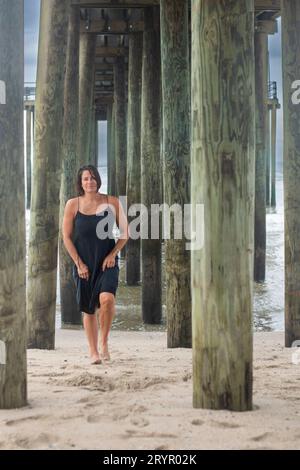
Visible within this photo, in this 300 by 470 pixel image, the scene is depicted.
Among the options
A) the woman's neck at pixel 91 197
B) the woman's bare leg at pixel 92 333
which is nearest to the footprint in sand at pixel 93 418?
the woman's bare leg at pixel 92 333

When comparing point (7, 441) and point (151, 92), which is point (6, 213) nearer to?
point (7, 441)

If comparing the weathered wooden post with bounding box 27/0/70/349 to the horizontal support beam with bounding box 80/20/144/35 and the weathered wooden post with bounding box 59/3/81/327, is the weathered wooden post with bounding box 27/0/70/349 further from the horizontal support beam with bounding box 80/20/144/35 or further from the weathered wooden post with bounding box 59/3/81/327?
the horizontal support beam with bounding box 80/20/144/35

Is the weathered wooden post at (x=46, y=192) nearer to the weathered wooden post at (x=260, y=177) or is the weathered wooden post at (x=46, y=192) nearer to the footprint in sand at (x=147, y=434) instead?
the footprint in sand at (x=147, y=434)

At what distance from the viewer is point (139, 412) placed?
3.43 metres

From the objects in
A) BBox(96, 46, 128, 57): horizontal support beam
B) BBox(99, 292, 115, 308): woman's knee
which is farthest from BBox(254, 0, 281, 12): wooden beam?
BBox(99, 292, 115, 308): woman's knee

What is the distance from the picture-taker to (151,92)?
9172 millimetres

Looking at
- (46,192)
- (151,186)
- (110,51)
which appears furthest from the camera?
(110,51)

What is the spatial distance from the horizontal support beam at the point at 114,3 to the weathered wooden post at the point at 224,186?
283 inches

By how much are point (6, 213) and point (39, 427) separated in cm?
93

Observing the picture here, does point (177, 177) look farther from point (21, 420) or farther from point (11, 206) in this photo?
point (21, 420)

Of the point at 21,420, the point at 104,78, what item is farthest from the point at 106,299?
the point at 104,78

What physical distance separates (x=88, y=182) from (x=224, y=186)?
1.86 meters

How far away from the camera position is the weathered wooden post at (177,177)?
6.11m

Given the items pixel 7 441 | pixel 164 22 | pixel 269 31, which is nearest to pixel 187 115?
pixel 164 22
